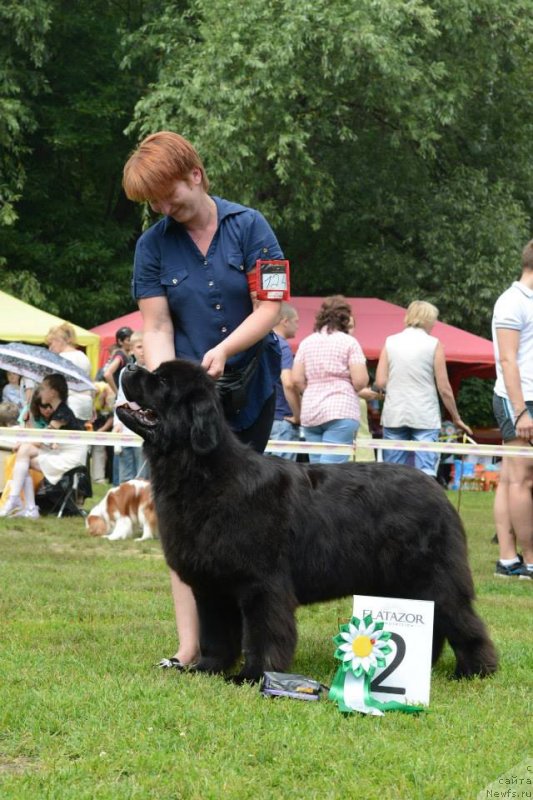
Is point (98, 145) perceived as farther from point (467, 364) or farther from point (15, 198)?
point (467, 364)

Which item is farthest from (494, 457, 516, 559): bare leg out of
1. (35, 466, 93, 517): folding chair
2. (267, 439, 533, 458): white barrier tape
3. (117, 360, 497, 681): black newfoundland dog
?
(35, 466, 93, 517): folding chair

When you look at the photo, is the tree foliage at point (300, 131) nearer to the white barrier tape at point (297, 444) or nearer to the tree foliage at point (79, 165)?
the tree foliage at point (79, 165)

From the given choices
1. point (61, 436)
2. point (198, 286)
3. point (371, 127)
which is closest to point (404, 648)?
point (198, 286)

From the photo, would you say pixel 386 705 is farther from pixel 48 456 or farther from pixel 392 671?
pixel 48 456

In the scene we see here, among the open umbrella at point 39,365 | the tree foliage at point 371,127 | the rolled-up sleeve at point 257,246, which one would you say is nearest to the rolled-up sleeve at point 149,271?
the rolled-up sleeve at point 257,246

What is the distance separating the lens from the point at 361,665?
374 cm

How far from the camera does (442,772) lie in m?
3.06

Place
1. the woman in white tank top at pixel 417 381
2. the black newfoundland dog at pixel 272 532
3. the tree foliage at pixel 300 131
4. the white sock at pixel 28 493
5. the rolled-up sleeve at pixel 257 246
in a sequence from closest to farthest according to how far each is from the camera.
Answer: the black newfoundland dog at pixel 272 532, the rolled-up sleeve at pixel 257 246, the woman in white tank top at pixel 417 381, the white sock at pixel 28 493, the tree foliage at pixel 300 131

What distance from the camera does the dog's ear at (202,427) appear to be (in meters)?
3.91

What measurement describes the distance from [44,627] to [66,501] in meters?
5.82

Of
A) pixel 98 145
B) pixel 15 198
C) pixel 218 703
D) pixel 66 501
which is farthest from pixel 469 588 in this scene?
pixel 98 145

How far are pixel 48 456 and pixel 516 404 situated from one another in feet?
17.2

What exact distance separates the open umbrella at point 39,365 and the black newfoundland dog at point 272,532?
7166 mm

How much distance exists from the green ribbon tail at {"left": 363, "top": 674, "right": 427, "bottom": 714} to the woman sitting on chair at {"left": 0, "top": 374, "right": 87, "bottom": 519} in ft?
23.3
